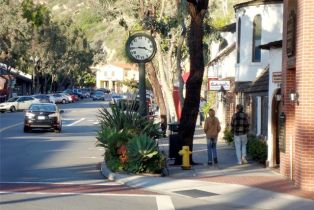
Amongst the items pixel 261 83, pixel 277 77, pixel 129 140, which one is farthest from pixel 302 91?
pixel 261 83

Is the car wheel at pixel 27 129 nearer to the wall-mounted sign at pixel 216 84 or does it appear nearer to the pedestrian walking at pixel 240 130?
the wall-mounted sign at pixel 216 84

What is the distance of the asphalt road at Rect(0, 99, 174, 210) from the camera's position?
14.5m

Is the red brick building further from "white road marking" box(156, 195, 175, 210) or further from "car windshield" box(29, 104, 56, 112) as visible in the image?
"car windshield" box(29, 104, 56, 112)

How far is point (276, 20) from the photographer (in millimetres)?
30141

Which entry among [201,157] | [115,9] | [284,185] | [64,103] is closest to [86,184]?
[284,185]

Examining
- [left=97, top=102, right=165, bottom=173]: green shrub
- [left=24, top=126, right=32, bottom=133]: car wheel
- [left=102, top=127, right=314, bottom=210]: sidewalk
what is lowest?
[left=102, top=127, right=314, bottom=210]: sidewalk

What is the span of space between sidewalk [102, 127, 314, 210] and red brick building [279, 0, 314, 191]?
499 mm

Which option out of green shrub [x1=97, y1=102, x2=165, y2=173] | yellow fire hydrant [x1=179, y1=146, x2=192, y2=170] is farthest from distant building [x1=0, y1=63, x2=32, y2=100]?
yellow fire hydrant [x1=179, y1=146, x2=192, y2=170]

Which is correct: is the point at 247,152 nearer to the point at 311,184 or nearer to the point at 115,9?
the point at 311,184

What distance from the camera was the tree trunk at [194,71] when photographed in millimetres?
A: 22531

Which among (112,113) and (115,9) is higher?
(115,9)

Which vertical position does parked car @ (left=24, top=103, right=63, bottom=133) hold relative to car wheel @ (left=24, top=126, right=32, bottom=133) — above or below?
above

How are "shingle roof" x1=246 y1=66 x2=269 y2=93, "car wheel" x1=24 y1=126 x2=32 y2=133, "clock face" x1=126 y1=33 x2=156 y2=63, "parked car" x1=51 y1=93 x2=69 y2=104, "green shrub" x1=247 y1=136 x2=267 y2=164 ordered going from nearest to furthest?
"clock face" x1=126 y1=33 x2=156 y2=63 → "green shrub" x1=247 y1=136 x2=267 y2=164 → "shingle roof" x1=246 y1=66 x2=269 y2=93 → "car wheel" x1=24 y1=126 x2=32 y2=133 → "parked car" x1=51 y1=93 x2=69 y2=104

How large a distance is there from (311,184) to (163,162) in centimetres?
451
